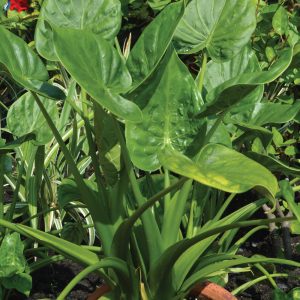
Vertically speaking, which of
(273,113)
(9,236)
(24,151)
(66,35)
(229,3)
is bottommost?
(24,151)

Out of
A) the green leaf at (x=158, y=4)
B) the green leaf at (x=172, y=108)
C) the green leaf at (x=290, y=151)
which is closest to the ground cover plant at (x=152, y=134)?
the green leaf at (x=172, y=108)

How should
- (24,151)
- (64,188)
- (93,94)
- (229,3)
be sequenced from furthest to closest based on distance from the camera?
1. (24,151)
2. (64,188)
3. (229,3)
4. (93,94)

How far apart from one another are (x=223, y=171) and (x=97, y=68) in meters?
0.34

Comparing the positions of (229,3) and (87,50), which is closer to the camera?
(87,50)

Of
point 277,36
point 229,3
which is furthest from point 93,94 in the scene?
point 277,36

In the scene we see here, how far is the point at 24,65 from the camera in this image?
4.71ft

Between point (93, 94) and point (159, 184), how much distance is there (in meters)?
0.60

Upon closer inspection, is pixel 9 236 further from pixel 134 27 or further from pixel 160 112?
pixel 134 27

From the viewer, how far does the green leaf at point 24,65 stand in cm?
133

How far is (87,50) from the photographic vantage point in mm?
1238

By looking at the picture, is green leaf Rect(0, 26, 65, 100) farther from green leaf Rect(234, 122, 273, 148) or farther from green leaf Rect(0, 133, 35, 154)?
green leaf Rect(234, 122, 273, 148)

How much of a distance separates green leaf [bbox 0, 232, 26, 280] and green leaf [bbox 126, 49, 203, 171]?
0.43 metres

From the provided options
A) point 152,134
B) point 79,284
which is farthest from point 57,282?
point 152,134

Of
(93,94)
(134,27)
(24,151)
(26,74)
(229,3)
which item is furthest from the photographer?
(134,27)
